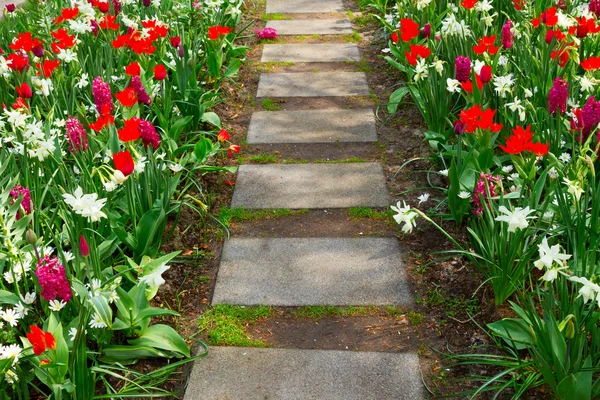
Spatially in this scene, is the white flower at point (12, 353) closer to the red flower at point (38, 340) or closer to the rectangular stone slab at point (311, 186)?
the red flower at point (38, 340)

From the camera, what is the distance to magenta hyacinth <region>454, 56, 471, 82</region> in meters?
2.90

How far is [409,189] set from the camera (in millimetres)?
3162

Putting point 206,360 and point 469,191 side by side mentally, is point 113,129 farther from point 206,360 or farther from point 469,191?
point 469,191

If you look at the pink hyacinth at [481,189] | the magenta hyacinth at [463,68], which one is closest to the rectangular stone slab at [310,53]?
the magenta hyacinth at [463,68]

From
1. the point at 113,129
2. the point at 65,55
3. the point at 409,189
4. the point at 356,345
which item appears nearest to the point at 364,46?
the point at 409,189

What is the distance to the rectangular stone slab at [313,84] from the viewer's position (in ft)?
13.8

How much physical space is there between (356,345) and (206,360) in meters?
0.50

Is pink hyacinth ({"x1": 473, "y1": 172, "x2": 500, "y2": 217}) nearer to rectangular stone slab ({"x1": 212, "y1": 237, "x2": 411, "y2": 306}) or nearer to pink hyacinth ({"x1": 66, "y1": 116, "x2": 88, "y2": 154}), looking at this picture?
rectangular stone slab ({"x1": 212, "y1": 237, "x2": 411, "y2": 306})

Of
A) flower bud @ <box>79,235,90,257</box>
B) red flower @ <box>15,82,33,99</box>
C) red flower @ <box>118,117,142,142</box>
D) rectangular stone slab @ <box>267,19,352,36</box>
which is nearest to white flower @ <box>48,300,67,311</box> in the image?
flower bud @ <box>79,235,90,257</box>

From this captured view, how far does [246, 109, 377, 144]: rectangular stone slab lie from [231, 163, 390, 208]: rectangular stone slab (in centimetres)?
31

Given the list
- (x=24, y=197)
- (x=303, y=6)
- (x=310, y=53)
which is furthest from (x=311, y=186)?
(x=303, y=6)

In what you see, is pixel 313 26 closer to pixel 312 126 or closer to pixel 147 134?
pixel 312 126

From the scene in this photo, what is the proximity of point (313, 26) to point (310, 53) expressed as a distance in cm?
64

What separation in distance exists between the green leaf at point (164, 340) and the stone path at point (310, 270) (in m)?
0.08
